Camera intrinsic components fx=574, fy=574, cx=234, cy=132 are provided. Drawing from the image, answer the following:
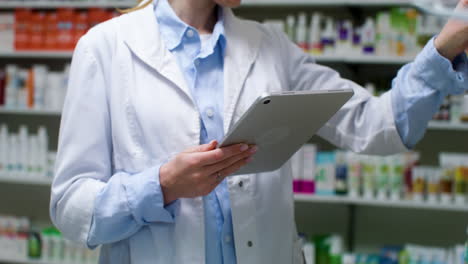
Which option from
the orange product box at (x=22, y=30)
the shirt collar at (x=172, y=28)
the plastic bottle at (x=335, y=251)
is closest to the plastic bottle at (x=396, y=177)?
the plastic bottle at (x=335, y=251)

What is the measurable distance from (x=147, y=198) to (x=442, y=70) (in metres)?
0.72

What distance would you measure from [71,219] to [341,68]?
2494 millimetres

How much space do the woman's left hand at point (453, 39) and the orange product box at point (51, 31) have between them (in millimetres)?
2762

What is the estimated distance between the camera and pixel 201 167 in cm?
117

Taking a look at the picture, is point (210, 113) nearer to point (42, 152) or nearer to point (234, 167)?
point (234, 167)

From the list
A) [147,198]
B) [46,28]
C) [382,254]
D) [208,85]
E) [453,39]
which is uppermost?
[46,28]

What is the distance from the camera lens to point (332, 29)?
Result: 10.2ft

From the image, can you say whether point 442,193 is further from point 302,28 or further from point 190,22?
point 190,22

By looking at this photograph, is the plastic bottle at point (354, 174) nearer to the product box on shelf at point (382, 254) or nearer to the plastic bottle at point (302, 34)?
the product box on shelf at point (382, 254)

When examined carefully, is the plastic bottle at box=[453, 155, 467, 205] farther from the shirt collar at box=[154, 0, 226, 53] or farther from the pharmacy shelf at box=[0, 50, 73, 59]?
the pharmacy shelf at box=[0, 50, 73, 59]

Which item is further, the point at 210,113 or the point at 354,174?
the point at 354,174

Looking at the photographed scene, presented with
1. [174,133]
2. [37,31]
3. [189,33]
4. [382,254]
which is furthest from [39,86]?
[174,133]

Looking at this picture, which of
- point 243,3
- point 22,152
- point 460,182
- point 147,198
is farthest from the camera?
point 22,152

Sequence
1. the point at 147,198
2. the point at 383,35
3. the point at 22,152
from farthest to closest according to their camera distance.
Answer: the point at 22,152, the point at 383,35, the point at 147,198
